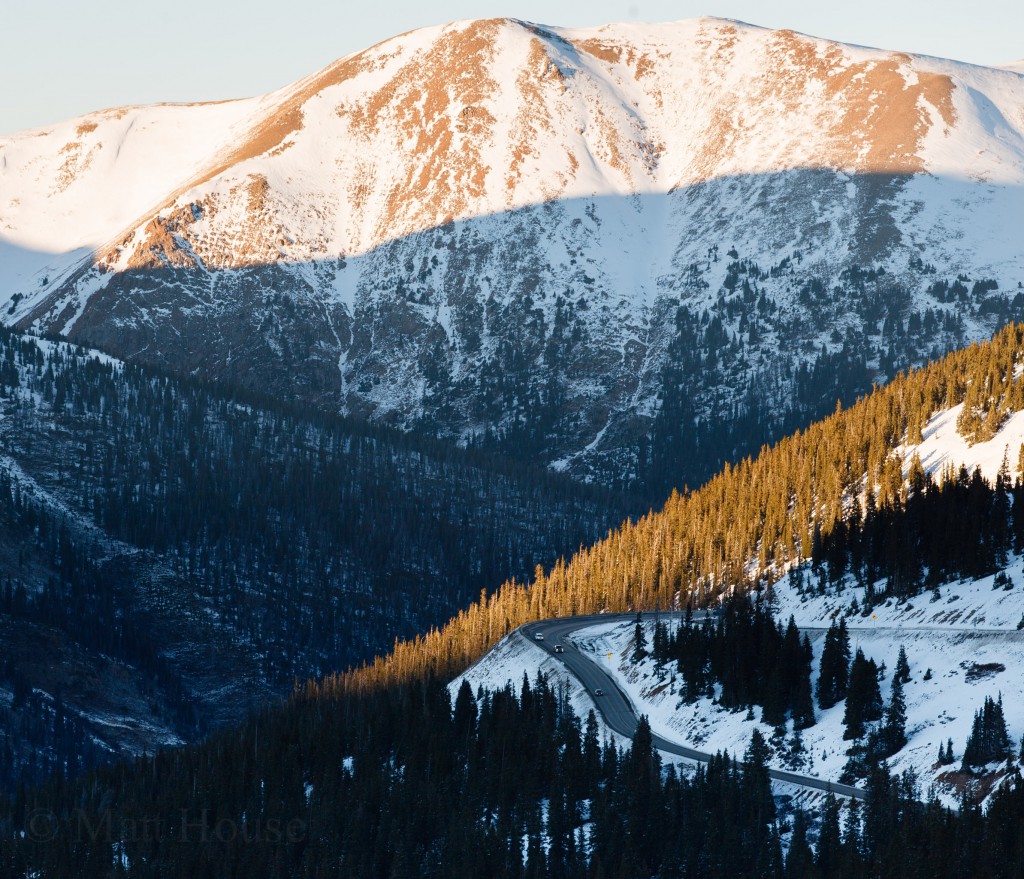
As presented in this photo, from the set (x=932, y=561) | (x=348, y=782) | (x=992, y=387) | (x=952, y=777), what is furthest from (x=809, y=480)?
(x=952, y=777)

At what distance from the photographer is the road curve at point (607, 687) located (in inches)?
3976

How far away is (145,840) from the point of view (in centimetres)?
13238

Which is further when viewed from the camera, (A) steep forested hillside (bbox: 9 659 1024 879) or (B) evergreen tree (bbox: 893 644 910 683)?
(B) evergreen tree (bbox: 893 644 910 683)

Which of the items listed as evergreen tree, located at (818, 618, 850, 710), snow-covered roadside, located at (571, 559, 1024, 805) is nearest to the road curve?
snow-covered roadside, located at (571, 559, 1024, 805)

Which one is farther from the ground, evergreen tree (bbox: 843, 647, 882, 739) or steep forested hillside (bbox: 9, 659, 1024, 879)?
evergreen tree (bbox: 843, 647, 882, 739)

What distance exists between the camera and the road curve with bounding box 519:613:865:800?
10100cm

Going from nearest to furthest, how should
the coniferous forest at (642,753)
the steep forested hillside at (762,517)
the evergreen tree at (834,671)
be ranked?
the coniferous forest at (642,753) < the evergreen tree at (834,671) < the steep forested hillside at (762,517)

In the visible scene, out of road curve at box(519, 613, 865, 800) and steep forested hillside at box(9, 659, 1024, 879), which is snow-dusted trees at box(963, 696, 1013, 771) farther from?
road curve at box(519, 613, 865, 800)

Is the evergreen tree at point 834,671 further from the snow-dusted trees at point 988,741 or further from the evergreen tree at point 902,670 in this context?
the snow-dusted trees at point 988,741

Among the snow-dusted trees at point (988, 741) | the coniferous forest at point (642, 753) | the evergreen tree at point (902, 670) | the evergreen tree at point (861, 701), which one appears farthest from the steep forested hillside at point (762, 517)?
the snow-dusted trees at point (988, 741)

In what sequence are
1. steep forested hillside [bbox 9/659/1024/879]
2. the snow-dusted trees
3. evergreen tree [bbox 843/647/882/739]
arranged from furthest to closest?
1. evergreen tree [bbox 843/647/882/739]
2. the snow-dusted trees
3. steep forested hillside [bbox 9/659/1024/879]

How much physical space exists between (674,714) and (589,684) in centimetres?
1498

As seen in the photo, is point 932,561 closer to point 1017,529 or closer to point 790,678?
point 1017,529

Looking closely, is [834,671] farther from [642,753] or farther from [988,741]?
[988,741]
